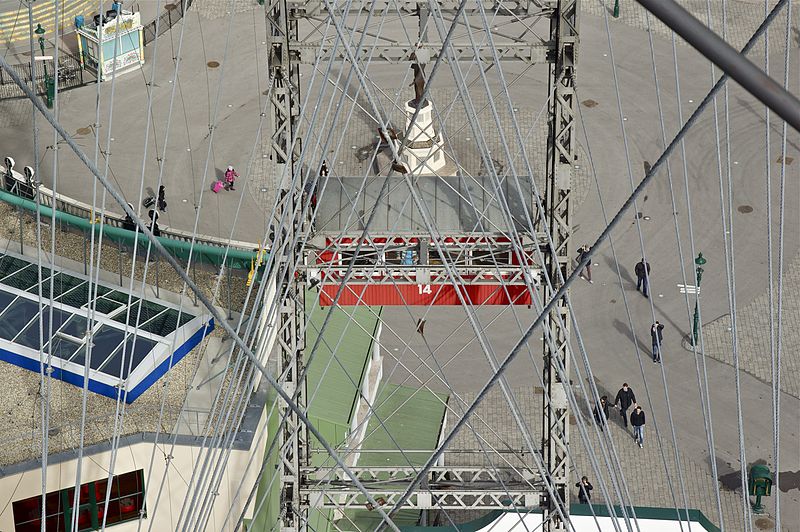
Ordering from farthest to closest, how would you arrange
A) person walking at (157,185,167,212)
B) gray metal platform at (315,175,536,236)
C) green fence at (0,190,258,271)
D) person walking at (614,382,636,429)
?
person walking at (157,185,167,212) → person walking at (614,382,636,429) → green fence at (0,190,258,271) → gray metal platform at (315,175,536,236)

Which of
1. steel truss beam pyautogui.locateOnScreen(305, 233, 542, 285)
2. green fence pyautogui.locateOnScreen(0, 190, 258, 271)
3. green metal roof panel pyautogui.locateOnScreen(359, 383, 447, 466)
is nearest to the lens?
steel truss beam pyautogui.locateOnScreen(305, 233, 542, 285)

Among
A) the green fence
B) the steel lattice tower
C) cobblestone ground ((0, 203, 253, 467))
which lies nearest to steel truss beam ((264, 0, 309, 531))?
the steel lattice tower

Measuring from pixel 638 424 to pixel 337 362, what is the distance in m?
6.96

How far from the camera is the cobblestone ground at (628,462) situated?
23844 mm

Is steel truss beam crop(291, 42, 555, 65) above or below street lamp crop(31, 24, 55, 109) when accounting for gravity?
below

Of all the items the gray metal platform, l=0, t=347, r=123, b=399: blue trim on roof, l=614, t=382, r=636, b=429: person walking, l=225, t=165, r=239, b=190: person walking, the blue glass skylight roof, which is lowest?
l=0, t=347, r=123, b=399: blue trim on roof

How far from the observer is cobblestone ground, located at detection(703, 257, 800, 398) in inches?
1068

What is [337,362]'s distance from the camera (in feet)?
69.3

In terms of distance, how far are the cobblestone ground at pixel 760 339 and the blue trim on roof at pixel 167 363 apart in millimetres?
12805

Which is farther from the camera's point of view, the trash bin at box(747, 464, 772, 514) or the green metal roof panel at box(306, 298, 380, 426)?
the trash bin at box(747, 464, 772, 514)

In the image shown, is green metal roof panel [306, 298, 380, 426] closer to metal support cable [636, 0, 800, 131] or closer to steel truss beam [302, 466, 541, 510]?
steel truss beam [302, 466, 541, 510]

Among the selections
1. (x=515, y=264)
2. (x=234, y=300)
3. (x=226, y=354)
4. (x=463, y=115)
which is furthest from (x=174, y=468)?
(x=463, y=115)

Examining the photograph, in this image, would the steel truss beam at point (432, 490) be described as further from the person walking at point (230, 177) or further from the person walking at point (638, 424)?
the person walking at point (230, 177)

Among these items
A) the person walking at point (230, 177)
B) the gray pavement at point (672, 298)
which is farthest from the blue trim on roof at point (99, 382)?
the person walking at point (230, 177)
